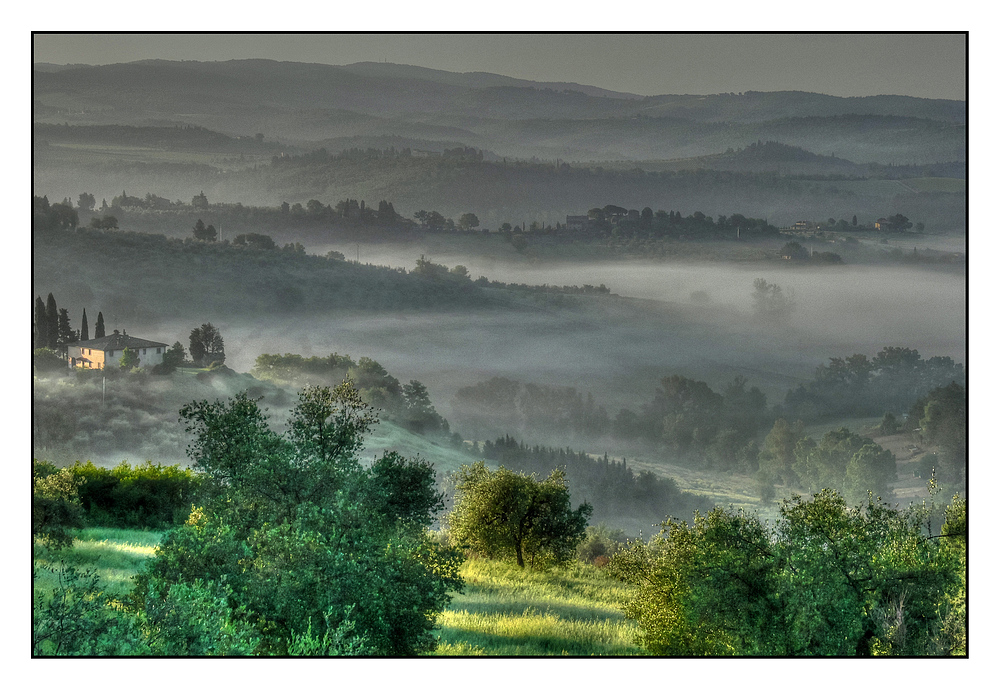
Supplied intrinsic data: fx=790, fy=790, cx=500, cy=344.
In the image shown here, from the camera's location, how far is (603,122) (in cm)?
2006

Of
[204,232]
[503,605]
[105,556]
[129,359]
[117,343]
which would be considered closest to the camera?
[105,556]

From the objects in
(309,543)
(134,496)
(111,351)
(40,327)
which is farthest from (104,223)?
(309,543)

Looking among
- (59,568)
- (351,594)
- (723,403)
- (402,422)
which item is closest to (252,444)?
(351,594)

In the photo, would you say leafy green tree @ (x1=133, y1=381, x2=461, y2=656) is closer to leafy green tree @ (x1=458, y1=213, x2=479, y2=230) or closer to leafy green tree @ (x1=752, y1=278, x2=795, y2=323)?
leafy green tree @ (x1=458, y1=213, x2=479, y2=230)

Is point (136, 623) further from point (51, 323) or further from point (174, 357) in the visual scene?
point (174, 357)

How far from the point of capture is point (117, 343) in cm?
1872

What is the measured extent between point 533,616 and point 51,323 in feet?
38.9

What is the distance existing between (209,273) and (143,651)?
10.9m

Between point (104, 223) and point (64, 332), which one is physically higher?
point (104, 223)

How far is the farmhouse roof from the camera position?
1798 centimetres

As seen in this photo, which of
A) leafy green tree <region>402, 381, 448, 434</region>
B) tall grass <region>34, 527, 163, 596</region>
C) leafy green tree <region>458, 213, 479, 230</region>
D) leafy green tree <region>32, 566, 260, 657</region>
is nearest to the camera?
leafy green tree <region>32, 566, 260, 657</region>

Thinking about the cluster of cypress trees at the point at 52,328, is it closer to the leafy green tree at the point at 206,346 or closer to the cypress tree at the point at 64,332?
the cypress tree at the point at 64,332

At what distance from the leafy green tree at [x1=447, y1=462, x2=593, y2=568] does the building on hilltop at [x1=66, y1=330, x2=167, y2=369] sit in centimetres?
816

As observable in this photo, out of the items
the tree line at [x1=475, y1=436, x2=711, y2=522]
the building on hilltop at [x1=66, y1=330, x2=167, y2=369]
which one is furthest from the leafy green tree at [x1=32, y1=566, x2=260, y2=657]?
the tree line at [x1=475, y1=436, x2=711, y2=522]
